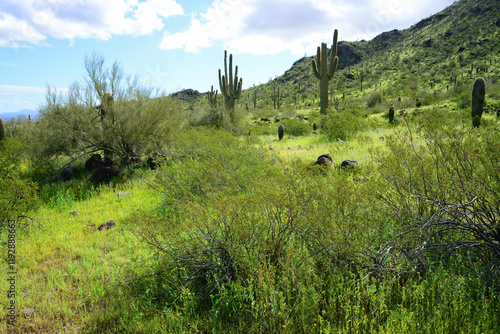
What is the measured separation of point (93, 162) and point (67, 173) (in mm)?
1027

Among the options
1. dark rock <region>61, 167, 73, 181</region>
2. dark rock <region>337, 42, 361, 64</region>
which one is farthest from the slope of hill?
dark rock <region>61, 167, 73, 181</region>

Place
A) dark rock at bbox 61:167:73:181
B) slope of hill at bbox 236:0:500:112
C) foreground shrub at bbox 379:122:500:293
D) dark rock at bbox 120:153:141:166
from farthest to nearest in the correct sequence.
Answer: slope of hill at bbox 236:0:500:112
dark rock at bbox 120:153:141:166
dark rock at bbox 61:167:73:181
foreground shrub at bbox 379:122:500:293

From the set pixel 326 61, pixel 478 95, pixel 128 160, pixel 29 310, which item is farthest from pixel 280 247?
pixel 326 61

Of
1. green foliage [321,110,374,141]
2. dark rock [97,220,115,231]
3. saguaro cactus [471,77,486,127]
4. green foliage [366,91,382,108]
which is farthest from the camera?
green foliage [366,91,382,108]

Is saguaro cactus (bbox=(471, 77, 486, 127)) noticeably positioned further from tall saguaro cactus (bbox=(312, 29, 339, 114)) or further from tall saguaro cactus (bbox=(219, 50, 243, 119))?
tall saguaro cactus (bbox=(219, 50, 243, 119))

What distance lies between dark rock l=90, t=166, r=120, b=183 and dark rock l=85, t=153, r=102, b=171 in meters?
1.38

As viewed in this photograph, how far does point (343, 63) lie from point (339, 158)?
294 ft

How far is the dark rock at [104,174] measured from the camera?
1024 cm

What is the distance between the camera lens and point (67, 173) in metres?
11.0

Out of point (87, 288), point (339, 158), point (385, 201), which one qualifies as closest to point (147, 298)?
point (87, 288)

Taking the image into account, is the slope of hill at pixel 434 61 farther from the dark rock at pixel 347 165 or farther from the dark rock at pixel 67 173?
the dark rock at pixel 67 173

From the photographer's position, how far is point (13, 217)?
6.25 m

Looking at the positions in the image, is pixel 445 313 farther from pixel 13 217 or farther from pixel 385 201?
pixel 13 217

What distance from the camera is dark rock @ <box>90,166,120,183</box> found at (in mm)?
10239
